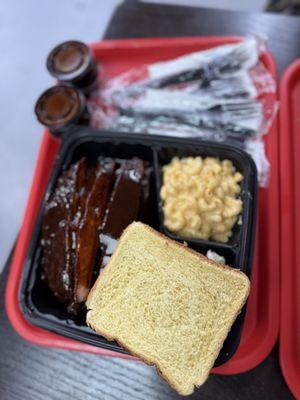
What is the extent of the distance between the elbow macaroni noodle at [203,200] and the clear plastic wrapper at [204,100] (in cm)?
23

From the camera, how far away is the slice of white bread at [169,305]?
1.03 meters

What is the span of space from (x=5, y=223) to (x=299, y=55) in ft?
4.35

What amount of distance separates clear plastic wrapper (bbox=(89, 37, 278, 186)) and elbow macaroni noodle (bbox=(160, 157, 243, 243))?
23 centimetres

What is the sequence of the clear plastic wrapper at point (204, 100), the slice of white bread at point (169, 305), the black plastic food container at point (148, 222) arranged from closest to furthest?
1. the slice of white bread at point (169, 305)
2. the black plastic food container at point (148, 222)
3. the clear plastic wrapper at point (204, 100)

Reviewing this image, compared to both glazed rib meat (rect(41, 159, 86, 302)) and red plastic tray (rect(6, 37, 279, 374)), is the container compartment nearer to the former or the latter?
red plastic tray (rect(6, 37, 279, 374))

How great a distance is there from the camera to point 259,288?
52.6 inches

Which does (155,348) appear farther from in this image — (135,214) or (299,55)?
(299,55)


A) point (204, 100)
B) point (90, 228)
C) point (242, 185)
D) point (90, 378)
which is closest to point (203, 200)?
point (242, 185)

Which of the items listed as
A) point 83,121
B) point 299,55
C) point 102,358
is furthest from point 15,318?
point 299,55

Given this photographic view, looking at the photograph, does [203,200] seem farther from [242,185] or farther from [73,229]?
[73,229]

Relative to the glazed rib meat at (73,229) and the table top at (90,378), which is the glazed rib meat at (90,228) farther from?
the table top at (90,378)

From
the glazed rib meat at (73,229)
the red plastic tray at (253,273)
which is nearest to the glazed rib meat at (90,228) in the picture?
the glazed rib meat at (73,229)

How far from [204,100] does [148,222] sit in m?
0.54

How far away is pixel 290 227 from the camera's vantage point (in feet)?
4.47
